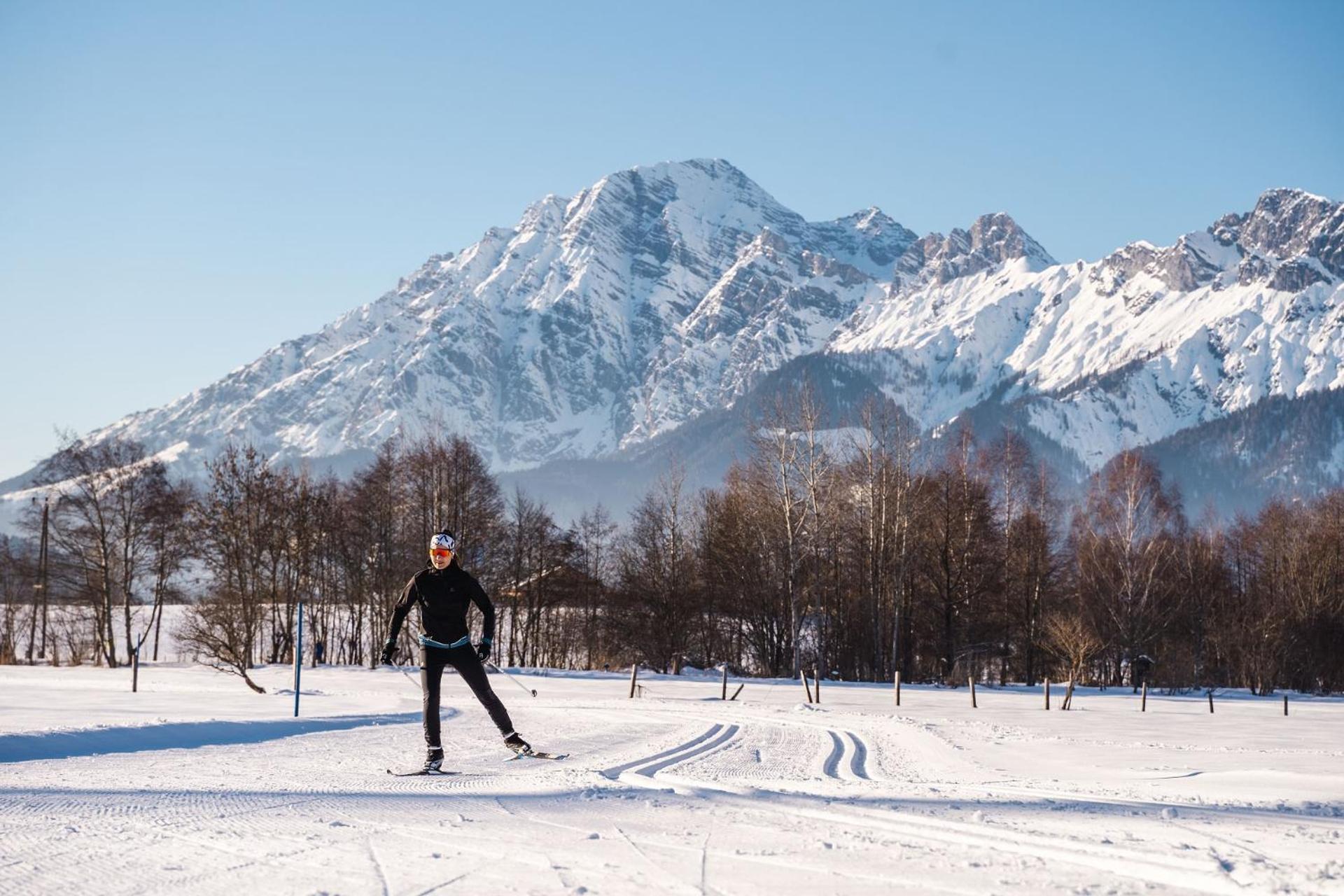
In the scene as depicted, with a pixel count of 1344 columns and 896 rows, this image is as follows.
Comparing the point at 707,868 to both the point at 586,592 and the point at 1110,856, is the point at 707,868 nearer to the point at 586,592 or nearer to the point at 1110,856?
the point at 1110,856

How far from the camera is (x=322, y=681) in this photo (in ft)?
115

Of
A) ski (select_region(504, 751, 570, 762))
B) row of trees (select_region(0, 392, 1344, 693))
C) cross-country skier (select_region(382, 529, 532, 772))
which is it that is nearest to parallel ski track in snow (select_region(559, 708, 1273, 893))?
ski (select_region(504, 751, 570, 762))

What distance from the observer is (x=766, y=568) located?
52906 mm

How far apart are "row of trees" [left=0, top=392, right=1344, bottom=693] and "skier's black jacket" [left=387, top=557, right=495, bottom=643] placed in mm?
36368

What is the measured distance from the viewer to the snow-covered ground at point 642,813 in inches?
187

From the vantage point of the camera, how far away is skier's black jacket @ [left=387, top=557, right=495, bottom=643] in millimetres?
9195

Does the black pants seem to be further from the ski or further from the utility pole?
the utility pole

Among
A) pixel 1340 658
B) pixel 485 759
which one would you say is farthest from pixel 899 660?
pixel 485 759

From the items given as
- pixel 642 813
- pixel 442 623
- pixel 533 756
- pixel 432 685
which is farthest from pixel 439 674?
pixel 642 813

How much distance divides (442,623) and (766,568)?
4432cm

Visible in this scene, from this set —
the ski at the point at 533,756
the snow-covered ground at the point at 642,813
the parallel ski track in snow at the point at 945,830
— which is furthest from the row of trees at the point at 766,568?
the parallel ski track in snow at the point at 945,830

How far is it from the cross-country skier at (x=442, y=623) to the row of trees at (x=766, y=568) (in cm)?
3630

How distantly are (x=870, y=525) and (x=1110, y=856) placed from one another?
1780 inches

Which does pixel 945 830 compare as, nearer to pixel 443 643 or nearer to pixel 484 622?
pixel 484 622
